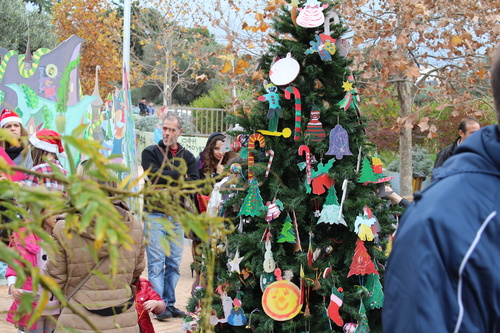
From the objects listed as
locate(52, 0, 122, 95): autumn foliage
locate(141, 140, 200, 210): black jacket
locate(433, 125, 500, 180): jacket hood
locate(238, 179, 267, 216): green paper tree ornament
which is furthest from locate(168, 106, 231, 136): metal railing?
locate(433, 125, 500, 180): jacket hood

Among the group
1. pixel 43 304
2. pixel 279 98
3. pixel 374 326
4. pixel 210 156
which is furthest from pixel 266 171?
pixel 43 304

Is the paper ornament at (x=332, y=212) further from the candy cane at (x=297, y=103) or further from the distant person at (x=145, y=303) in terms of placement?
the distant person at (x=145, y=303)

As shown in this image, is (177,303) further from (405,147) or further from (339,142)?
(405,147)

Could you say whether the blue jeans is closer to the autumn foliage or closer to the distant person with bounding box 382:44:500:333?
the distant person with bounding box 382:44:500:333

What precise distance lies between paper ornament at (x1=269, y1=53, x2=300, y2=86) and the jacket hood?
112 inches

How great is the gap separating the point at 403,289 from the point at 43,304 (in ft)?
2.86

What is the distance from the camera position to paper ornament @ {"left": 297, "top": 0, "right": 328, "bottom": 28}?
452 centimetres

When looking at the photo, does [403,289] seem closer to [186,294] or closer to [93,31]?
[186,294]

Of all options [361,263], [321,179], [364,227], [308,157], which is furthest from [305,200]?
[361,263]

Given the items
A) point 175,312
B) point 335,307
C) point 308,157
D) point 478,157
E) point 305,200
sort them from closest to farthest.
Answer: point 478,157, point 335,307, point 308,157, point 305,200, point 175,312

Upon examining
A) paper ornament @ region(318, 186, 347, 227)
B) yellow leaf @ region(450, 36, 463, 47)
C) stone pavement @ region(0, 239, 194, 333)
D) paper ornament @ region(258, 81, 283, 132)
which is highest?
yellow leaf @ region(450, 36, 463, 47)

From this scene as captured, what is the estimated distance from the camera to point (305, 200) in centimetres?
457

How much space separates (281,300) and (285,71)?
5.32 ft

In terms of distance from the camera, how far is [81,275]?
11.8 feet
